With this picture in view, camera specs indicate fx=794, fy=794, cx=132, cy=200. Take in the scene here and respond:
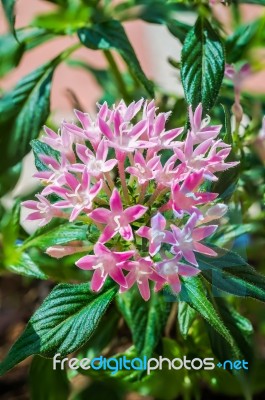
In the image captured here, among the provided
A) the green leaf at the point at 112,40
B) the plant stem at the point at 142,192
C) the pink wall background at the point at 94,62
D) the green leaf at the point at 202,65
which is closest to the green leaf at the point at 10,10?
the green leaf at the point at 112,40

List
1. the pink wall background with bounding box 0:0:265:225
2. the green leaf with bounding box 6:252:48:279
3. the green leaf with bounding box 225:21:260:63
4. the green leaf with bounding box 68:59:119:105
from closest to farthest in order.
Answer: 1. the green leaf with bounding box 6:252:48:279
2. the green leaf with bounding box 225:21:260:63
3. the green leaf with bounding box 68:59:119:105
4. the pink wall background with bounding box 0:0:265:225

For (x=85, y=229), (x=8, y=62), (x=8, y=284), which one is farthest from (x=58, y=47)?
(x=85, y=229)

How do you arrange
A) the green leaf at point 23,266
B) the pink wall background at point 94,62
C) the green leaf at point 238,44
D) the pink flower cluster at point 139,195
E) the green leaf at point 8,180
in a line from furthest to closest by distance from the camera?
the pink wall background at point 94,62
the green leaf at point 8,180
the green leaf at point 238,44
the green leaf at point 23,266
the pink flower cluster at point 139,195

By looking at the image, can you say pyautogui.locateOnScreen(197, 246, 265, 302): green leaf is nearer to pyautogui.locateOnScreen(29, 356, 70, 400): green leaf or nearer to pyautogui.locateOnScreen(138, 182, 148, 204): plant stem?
pyautogui.locateOnScreen(138, 182, 148, 204): plant stem

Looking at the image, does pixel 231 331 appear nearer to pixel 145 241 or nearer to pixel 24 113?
pixel 145 241

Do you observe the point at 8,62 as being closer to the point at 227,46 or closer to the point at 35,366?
the point at 227,46

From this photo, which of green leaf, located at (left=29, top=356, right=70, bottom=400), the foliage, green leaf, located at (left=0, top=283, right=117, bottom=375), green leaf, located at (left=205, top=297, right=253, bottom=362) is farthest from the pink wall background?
green leaf, located at (left=0, top=283, right=117, bottom=375)

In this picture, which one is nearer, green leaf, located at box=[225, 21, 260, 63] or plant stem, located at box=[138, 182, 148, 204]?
plant stem, located at box=[138, 182, 148, 204]

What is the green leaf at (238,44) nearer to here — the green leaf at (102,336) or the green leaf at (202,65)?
the green leaf at (202,65)
